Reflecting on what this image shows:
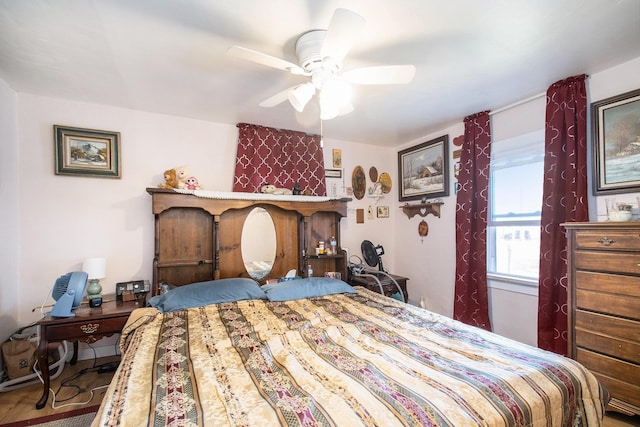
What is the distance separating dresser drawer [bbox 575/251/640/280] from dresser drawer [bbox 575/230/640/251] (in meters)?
0.04

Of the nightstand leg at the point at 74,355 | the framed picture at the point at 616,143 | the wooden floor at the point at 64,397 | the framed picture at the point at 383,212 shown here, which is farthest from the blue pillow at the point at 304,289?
the framed picture at the point at 616,143

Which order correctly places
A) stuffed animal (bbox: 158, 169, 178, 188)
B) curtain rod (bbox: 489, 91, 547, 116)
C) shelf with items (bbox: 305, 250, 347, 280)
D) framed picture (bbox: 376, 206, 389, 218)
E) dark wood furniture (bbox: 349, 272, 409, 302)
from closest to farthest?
curtain rod (bbox: 489, 91, 547, 116) → stuffed animal (bbox: 158, 169, 178, 188) → dark wood furniture (bbox: 349, 272, 409, 302) → shelf with items (bbox: 305, 250, 347, 280) → framed picture (bbox: 376, 206, 389, 218)

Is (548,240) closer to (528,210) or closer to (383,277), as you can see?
(528,210)

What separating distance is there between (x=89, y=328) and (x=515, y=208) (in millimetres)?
3855

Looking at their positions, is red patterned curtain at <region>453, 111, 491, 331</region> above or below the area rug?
above

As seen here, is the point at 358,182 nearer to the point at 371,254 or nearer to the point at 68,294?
the point at 371,254

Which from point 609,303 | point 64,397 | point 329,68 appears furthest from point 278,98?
point 64,397

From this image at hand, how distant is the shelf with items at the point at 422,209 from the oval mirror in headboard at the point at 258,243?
1855 millimetres

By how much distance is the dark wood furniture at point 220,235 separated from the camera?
280cm

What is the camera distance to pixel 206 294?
2422 millimetres

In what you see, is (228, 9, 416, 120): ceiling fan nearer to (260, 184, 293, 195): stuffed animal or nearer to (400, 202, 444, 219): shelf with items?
(260, 184, 293, 195): stuffed animal

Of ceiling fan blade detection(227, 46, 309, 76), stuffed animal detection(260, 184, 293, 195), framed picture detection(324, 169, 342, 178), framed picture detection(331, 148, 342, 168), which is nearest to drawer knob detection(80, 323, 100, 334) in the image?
stuffed animal detection(260, 184, 293, 195)

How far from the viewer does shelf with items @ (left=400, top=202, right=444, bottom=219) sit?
3521mm

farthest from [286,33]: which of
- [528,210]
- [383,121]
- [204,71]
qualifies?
[528,210]
